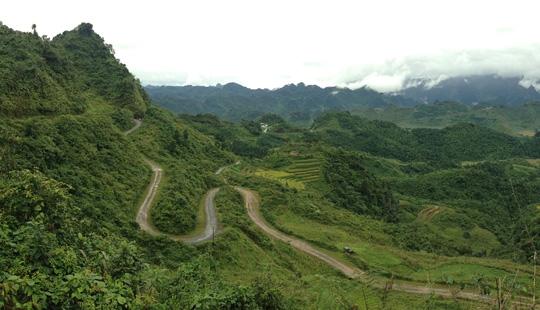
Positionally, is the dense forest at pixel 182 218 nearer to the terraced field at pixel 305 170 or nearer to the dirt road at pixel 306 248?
the terraced field at pixel 305 170

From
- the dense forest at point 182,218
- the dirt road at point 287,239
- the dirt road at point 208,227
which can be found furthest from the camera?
the dirt road at point 287,239

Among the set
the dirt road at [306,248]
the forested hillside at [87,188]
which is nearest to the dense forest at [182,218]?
the forested hillside at [87,188]

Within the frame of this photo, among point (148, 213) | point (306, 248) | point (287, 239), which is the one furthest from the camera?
point (287, 239)

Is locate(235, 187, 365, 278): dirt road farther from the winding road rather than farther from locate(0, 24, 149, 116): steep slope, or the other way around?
locate(0, 24, 149, 116): steep slope

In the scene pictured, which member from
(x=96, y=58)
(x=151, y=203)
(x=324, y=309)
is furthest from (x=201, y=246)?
(x=96, y=58)

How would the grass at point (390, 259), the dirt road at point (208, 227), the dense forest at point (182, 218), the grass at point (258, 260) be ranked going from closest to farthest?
1. the dense forest at point (182, 218)
2. the grass at point (258, 260)
3. the grass at point (390, 259)
4. the dirt road at point (208, 227)

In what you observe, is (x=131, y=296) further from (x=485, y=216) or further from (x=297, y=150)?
(x=485, y=216)

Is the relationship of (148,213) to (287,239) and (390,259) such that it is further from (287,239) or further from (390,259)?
(390,259)

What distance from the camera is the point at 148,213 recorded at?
44.5 meters

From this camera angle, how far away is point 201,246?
1479 inches

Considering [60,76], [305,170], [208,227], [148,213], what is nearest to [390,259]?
[208,227]

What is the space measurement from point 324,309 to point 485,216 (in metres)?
112

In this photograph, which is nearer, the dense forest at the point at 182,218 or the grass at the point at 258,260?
the dense forest at the point at 182,218

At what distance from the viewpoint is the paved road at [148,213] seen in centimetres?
4059
